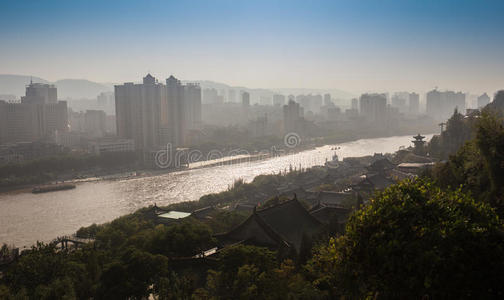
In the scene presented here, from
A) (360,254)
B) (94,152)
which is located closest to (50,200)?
(94,152)

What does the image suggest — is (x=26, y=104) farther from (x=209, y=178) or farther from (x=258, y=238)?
(x=258, y=238)

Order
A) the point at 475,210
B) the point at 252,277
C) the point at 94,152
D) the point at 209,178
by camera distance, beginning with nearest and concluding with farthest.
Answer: the point at 475,210 < the point at 252,277 < the point at 209,178 < the point at 94,152

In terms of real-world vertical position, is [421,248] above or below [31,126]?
below

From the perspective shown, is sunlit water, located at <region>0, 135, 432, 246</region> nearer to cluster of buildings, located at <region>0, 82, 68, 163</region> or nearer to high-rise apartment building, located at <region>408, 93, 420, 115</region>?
cluster of buildings, located at <region>0, 82, 68, 163</region>

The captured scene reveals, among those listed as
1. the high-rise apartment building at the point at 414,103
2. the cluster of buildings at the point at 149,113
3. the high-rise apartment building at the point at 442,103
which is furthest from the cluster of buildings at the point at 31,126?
the high-rise apartment building at the point at 414,103

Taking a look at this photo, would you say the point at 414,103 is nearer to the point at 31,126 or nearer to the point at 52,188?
the point at 31,126

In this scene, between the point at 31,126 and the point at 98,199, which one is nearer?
the point at 98,199

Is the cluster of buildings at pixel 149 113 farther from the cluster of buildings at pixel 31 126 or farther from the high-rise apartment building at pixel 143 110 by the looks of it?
the cluster of buildings at pixel 31 126

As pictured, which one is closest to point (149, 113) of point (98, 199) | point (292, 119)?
point (98, 199)
